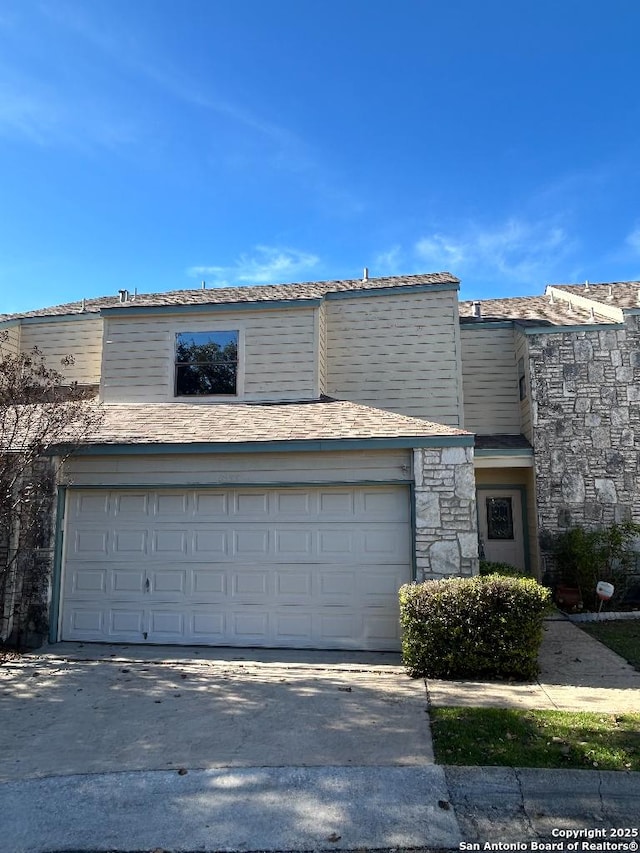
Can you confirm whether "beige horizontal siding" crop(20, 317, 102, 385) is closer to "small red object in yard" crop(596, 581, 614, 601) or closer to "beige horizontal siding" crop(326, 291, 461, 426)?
"beige horizontal siding" crop(326, 291, 461, 426)

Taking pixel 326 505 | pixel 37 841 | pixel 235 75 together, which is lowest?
pixel 37 841

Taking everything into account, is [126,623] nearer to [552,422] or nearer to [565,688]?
[565,688]

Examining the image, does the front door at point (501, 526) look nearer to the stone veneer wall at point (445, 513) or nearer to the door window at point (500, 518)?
the door window at point (500, 518)

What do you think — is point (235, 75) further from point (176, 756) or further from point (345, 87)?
point (176, 756)

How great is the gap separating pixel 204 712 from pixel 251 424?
4.65 meters

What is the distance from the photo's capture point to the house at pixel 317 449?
27.4 feet

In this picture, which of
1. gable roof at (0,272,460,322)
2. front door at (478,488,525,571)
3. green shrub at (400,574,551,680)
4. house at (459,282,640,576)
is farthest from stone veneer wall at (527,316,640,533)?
green shrub at (400,574,551,680)

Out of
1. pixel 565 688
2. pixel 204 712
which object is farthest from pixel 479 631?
pixel 204 712

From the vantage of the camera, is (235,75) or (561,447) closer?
(235,75)

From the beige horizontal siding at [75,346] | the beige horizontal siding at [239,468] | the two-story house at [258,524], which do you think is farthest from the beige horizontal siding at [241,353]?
the beige horizontal siding at [239,468]

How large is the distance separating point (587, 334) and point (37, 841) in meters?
12.5

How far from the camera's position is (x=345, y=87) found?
32.8 feet

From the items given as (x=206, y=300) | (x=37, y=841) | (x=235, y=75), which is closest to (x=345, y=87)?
(x=235, y=75)

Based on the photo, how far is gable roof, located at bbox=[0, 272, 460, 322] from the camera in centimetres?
1132
